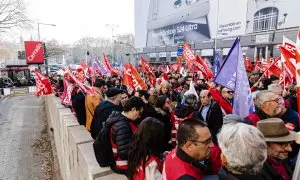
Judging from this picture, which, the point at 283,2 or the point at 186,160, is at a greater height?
the point at 283,2

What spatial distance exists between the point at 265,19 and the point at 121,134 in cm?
2441

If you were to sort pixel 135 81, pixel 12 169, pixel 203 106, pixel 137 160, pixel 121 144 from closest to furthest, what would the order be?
pixel 137 160 → pixel 121 144 → pixel 203 106 → pixel 135 81 → pixel 12 169

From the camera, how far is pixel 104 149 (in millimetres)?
2959

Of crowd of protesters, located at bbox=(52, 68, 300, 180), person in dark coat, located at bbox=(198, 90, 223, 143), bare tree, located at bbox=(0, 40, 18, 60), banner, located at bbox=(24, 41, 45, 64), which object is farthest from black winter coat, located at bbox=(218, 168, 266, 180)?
bare tree, located at bbox=(0, 40, 18, 60)

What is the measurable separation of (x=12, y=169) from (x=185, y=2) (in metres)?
34.3

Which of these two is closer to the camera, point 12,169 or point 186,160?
point 186,160

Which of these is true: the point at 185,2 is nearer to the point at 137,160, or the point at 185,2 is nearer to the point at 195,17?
the point at 195,17

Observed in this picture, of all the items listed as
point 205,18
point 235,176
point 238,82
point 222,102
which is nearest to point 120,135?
point 235,176

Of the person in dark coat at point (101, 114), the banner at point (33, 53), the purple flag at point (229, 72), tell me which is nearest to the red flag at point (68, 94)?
the person in dark coat at point (101, 114)

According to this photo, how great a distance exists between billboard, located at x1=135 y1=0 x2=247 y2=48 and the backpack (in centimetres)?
2590

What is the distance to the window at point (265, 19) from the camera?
76.3 ft

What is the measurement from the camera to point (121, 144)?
272 centimetres

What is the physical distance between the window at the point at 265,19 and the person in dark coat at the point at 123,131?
22952 millimetres

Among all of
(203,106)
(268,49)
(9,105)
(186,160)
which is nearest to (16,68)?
(9,105)
